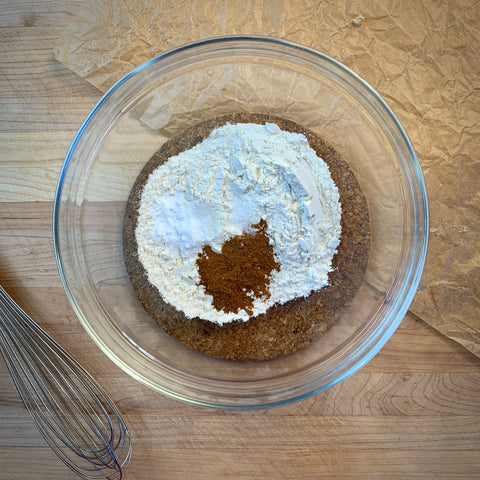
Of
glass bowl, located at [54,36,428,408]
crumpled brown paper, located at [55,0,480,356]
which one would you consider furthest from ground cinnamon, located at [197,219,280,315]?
crumpled brown paper, located at [55,0,480,356]

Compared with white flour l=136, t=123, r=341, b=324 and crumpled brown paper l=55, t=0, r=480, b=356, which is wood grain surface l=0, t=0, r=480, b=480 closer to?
crumpled brown paper l=55, t=0, r=480, b=356

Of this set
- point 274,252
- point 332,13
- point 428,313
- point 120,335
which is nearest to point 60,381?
point 120,335

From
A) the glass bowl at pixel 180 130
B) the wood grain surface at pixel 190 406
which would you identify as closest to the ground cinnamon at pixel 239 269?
the glass bowl at pixel 180 130

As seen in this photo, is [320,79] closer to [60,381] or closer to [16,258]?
[16,258]

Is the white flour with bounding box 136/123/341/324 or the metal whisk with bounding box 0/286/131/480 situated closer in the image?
the white flour with bounding box 136/123/341/324

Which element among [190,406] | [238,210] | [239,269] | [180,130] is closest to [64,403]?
[190,406]

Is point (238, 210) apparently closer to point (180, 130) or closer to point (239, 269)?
point (239, 269)
